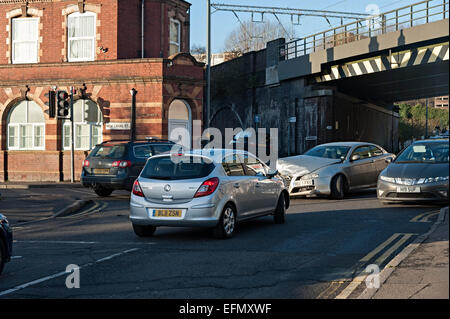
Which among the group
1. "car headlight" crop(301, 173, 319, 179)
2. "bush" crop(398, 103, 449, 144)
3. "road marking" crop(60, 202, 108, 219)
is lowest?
"road marking" crop(60, 202, 108, 219)

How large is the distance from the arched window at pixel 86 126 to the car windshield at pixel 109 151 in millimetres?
10874

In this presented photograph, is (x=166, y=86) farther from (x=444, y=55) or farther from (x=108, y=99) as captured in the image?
(x=444, y=55)

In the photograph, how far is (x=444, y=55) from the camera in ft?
88.5

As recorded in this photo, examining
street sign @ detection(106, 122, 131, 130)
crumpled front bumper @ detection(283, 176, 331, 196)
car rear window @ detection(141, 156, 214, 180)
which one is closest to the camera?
car rear window @ detection(141, 156, 214, 180)

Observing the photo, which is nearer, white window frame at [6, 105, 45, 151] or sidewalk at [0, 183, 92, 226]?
sidewalk at [0, 183, 92, 226]

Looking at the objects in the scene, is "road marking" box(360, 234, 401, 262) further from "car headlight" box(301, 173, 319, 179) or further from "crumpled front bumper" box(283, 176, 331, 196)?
"car headlight" box(301, 173, 319, 179)

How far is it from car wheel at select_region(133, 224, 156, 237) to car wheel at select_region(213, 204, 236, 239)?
Result: 140 cm

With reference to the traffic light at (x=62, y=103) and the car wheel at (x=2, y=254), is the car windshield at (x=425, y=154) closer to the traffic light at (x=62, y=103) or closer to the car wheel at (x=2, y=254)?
the car wheel at (x=2, y=254)

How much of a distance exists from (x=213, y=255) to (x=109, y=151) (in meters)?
10.8

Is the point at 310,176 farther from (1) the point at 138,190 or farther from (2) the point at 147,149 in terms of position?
(1) the point at 138,190

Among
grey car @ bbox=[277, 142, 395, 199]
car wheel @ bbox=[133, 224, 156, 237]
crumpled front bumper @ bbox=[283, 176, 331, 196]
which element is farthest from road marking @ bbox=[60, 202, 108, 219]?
crumpled front bumper @ bbox=[283, 176, 331, 196]

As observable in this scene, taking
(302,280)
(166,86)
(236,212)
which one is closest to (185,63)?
(166,86)

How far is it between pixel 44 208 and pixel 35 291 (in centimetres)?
949

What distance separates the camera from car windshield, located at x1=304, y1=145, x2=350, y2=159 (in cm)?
1792
